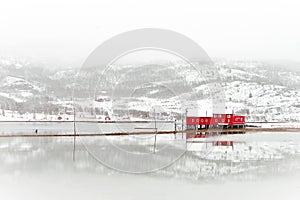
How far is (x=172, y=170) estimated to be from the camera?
59.9 feet

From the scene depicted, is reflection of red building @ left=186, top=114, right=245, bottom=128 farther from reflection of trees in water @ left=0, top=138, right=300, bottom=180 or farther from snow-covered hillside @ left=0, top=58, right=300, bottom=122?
reflection of trees in water @ left=0, top=138, right=300, bottom=180

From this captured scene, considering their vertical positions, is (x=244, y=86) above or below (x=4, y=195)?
above

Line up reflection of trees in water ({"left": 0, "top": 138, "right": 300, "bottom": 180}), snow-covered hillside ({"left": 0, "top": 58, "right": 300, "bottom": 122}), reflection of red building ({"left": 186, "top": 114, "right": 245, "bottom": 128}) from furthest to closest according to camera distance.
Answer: snow-covered hillside ({"left": 0, "top": 58, "right": 300, "bottom": 122}) < reflection of red building ({"left": 186, "top": 114, "right": 245, "bottom": 128}) < reflection of trees in water ({"left": 0, "top": 138, "right": 300, "bottom": 180})

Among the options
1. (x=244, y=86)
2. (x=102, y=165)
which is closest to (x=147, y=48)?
(x=102, y=165)

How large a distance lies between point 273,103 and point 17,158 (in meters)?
130

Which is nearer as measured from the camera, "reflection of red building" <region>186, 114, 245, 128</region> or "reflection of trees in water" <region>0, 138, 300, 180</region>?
"reflection of trees in water" <region>0, 138, 300, 180</region>

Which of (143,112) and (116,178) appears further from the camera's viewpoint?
(143,112)

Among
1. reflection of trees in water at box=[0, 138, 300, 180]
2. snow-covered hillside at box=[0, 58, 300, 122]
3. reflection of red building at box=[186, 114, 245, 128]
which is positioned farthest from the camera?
snow-covered hillside at box=[0, 58, 300, 122]

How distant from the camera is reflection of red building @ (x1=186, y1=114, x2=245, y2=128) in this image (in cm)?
5459

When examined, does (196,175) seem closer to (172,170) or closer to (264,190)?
(172,170)

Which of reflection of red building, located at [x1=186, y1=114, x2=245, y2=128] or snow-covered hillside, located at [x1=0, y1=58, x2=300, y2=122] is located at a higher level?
snow-covered hillside, located at [x1=0, y1=58, x2=300, y2=122]

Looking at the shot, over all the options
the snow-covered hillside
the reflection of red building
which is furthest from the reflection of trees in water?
the snow-covered hillside

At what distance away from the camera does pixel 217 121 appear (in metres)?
58.6

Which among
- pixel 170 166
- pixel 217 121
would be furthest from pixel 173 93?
pixel 170 166
